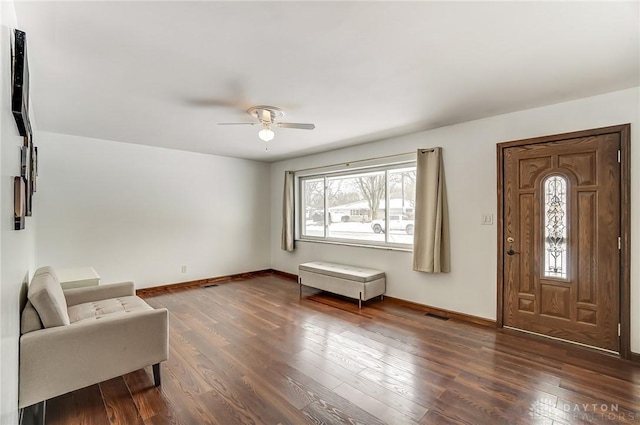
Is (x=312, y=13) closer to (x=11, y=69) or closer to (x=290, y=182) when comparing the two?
(x=11, y=69)

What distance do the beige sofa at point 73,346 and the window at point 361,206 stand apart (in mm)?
3256

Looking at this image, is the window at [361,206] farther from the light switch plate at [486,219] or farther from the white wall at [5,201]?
the white wall at [5,201]

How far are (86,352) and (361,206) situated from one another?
12.8 ft

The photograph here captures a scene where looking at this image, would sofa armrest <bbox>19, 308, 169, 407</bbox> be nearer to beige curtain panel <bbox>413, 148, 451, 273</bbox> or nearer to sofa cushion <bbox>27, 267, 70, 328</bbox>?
sofa cushion <bbox>27, 267, 70, 328</bbox>

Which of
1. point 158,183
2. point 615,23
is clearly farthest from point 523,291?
point 158,183

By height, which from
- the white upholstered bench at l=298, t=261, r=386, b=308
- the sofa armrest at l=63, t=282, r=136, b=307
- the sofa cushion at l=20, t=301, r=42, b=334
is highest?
the sofa cushion at l=20, t=301, r=42, b=334

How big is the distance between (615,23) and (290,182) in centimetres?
481

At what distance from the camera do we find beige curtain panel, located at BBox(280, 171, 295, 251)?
5.90 m

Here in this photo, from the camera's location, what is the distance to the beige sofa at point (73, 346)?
174 cm

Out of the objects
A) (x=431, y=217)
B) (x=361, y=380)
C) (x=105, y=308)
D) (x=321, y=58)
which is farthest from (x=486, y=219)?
(x=105, y=308)

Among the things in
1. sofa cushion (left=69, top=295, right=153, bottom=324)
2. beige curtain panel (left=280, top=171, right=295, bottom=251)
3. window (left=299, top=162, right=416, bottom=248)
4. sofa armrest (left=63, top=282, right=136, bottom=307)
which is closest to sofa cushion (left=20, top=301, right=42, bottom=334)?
sofa cushion (left=69, top=295, right=153, bottom=324)

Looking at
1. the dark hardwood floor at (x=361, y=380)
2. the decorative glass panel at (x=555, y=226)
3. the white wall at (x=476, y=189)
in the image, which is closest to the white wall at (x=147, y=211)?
the dark hardwood floor at (x=361, y=380)

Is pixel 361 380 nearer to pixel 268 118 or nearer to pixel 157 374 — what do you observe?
pixel 157 374

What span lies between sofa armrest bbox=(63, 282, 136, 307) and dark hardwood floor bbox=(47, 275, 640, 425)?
0.68 metres
